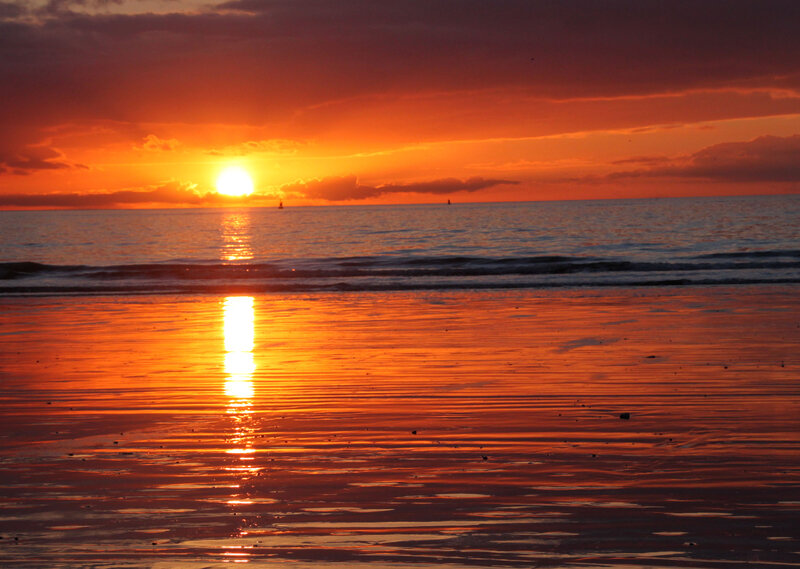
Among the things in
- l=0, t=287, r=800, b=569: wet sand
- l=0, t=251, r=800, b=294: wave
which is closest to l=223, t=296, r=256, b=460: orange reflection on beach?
l=0, t=287, r=800, b=569: wet sand

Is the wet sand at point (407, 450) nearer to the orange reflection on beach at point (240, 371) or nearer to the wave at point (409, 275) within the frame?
the orange reflection on beach at point (240, 371)

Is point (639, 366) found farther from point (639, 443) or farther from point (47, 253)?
point (47, 253)

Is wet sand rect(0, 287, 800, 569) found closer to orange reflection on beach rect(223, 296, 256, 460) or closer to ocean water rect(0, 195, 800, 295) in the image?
orange reflection on beach rect(223, 296, 256, 460)

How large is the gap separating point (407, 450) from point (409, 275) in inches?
1095

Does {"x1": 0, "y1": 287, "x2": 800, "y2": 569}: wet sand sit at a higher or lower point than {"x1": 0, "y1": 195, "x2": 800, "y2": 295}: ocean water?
lower

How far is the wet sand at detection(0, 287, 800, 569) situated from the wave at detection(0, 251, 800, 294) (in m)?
13.2

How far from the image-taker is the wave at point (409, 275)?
95.7 feet

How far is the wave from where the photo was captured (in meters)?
29.2

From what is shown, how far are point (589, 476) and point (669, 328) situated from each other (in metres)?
10.1

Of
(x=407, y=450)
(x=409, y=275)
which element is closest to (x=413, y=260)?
(x=409, y=275)

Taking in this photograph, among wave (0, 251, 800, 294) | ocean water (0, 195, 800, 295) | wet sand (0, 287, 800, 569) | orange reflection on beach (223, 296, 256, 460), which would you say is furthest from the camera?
ocean water (0, 195, 800, 295)

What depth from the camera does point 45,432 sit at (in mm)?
8781

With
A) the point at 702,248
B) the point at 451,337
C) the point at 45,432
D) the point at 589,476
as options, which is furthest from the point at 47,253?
the point at 589,476

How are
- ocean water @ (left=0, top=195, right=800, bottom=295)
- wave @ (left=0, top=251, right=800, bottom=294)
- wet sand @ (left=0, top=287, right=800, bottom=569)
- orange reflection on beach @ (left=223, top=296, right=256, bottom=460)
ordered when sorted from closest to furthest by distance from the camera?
wet sand @ (left=0, top=287, right=800, bottom=569) < orange reflection on beach @ (left=223, top=296, right=256, bottom=460) < wave @ (left=0, top=251, right=800, bottom=294) < ocean water @ (left=0, top=195, right=800, bottom=295)
